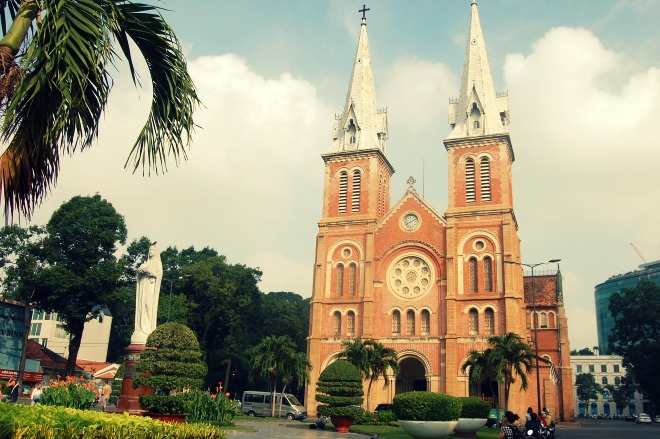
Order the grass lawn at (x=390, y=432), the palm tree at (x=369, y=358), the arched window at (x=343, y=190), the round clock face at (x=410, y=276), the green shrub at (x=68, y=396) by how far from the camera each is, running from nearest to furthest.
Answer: the green shrub at (x=68, y=396)
the grass lawn at (x=390, y=432)
the palm tree at (x=369, y=358)
the round clock face at (x=410, y=276)
the arched window at (x=343, y=190)

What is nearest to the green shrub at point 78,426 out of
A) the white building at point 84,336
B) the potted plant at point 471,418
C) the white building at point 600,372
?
the potted plant at point 471,418

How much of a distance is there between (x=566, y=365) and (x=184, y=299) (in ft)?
111

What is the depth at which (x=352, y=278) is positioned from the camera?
156 ft

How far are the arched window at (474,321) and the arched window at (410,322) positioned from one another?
4.22 m

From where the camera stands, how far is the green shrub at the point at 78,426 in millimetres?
6043

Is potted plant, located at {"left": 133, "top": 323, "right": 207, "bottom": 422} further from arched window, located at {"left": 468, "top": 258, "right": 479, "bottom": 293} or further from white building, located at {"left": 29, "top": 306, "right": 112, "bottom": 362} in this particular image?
white building, located at {"left": 29, "top": 306, "right": 112, "bottom": 362}

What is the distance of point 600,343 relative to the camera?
510 ft

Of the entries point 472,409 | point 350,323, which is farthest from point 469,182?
point 472,409

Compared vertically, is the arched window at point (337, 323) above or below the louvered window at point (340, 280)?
below

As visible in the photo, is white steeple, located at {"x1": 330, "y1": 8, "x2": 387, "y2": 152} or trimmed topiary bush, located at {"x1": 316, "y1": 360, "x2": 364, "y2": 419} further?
white steeple, located at {"x1": 330, "y1": 8, "x2": 387, "y2": 152}

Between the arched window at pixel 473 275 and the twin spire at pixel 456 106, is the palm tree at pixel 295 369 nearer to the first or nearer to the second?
the arched window at pixel 473 275

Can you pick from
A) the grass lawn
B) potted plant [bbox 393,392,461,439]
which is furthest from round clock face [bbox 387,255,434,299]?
potted plant [bbox 393,392,461,439]

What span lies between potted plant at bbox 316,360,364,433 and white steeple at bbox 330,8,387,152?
25.9 m

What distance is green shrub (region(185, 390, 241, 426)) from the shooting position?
827 inches
